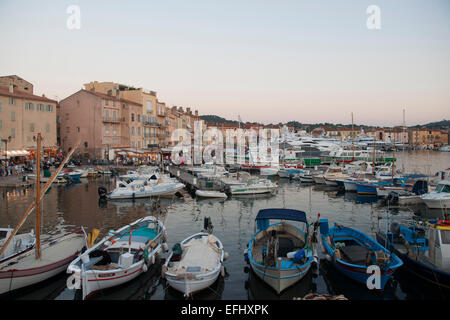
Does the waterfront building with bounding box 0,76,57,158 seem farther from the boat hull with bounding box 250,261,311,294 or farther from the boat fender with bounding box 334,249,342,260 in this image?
the boat fender with bounding box 334,249,342,260

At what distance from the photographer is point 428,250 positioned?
46.2 ft

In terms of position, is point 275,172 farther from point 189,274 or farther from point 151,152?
point 189,274

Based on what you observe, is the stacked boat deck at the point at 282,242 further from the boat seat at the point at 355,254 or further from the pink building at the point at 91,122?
the pink building at the point at 91,122

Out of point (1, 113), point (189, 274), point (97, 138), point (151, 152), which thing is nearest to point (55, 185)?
point (1, 113)

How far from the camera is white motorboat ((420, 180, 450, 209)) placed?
28234 mm

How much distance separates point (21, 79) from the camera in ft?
218

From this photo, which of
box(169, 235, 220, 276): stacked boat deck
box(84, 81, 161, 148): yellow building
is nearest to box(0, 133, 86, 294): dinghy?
box(169, 235, 220, 276): stacked boat deck

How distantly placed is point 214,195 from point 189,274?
22.1 meters

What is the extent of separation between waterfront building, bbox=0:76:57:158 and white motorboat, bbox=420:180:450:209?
4940 cm

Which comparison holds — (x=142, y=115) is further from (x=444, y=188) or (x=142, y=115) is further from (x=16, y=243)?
(x=16, y=243)

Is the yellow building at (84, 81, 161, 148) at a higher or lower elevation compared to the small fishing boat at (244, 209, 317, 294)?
higher

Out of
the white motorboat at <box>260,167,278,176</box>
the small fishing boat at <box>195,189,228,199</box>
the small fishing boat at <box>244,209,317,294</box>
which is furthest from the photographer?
the white motorboat at <box>260,167,278,176</box>

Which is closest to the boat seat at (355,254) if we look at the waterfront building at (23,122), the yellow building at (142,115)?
the waterfront building at (23,122)

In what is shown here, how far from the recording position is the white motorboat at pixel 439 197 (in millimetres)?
28234
